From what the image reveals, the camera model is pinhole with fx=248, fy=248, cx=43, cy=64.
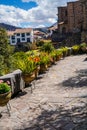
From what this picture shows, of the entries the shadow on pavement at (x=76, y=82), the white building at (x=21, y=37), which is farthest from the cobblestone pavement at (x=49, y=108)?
the white building at (x=21, y=37)

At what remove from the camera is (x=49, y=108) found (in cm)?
796

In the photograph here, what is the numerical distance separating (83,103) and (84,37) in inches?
1618

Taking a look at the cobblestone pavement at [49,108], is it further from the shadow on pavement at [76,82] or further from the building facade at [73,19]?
the building facade at [73,19]

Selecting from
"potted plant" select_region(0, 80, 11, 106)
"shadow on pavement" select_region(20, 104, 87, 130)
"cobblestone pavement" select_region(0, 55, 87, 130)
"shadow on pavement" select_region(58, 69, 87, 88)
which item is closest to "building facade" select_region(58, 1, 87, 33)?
"shadow on pavement" select_region(58, 69, 87, 88)

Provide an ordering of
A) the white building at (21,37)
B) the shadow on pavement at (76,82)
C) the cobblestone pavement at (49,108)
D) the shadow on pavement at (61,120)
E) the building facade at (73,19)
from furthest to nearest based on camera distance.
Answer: the white building at (21,37) < the building facade at (73,19) < the shadow on pavement at (76,82) < the cobblestone pavement at (49,108) < the shadow on pavement at (61,120)

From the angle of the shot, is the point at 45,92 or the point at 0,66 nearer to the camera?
the point at 45,92

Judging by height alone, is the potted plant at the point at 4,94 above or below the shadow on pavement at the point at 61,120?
above

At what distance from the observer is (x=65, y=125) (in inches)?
256

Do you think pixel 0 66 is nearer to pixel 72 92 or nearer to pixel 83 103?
pixel 72 92

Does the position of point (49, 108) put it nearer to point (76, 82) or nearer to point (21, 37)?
point (76, 82)

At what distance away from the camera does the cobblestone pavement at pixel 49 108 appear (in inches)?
261

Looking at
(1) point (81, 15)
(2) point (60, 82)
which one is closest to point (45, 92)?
(2) point (60, 82)

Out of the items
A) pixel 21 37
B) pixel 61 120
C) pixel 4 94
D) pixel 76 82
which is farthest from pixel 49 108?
pixel 21 37

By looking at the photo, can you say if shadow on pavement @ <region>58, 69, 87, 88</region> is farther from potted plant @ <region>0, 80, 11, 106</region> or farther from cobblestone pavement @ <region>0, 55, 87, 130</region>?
potted plant @ <region>0, 80, 11, 106</region>
